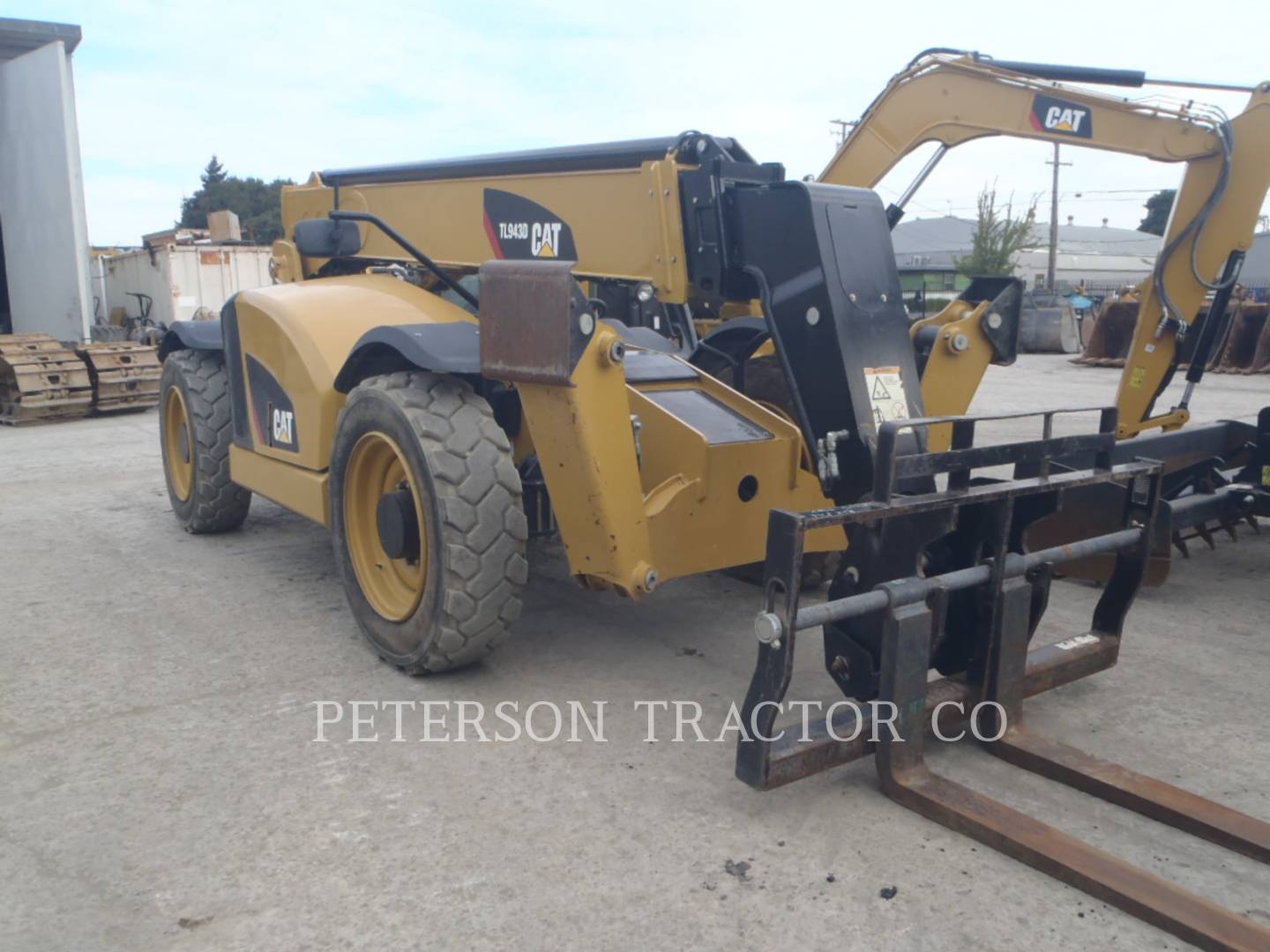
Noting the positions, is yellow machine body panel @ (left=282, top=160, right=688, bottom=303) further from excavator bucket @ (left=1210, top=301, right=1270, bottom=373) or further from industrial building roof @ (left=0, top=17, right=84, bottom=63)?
excavator bucket @ (left=1210, top=301, right=1270, bottom=373)

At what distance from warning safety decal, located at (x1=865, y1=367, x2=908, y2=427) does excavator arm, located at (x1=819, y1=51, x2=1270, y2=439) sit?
8.39 ft

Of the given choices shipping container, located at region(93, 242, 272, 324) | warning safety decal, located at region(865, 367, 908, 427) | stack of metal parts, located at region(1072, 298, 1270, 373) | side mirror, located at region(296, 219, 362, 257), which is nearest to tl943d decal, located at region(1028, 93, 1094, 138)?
warning safety decal, located at region(865, 367, 908, 427)

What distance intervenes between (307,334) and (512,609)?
1.72m

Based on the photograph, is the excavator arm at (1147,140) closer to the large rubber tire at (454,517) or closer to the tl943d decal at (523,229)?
the tl943d decal at (523,229)

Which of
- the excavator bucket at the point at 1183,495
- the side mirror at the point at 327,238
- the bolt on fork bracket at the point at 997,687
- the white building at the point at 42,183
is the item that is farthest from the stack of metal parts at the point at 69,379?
the bolt on fork bracket at the point at 997,687

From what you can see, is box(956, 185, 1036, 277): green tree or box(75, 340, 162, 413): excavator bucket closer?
box(75, 340, 162, 413): excavator bucket

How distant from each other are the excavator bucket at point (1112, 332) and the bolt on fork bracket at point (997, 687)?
1888 centimetres

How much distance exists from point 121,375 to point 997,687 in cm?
1257

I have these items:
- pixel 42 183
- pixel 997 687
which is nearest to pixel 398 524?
pixel 997 687

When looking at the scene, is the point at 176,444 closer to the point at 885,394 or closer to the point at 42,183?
the point at 885,394

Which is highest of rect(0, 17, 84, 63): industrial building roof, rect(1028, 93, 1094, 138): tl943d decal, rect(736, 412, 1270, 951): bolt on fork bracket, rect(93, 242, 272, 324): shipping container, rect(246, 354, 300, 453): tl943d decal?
rect(0, 17, 84, 63): industrial building roof

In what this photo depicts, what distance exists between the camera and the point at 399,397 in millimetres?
4062

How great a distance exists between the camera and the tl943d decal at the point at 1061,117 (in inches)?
262

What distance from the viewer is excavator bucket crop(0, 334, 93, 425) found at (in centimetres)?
1255
